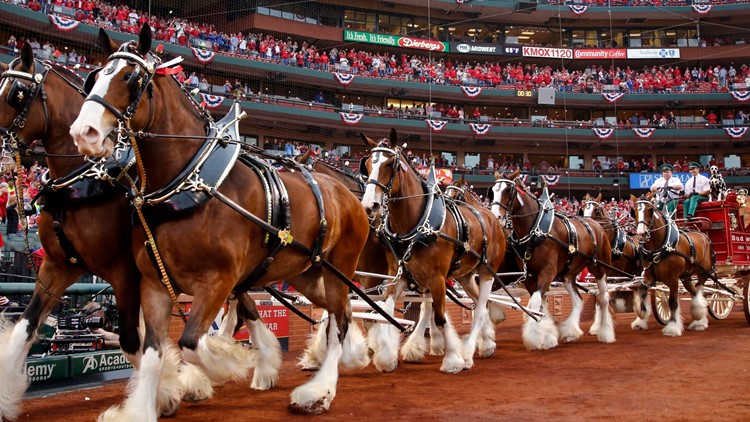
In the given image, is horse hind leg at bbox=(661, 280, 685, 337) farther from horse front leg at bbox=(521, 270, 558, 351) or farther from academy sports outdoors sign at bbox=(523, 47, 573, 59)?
academy sports outdoors sign at bbox=(523, 47, 573, 59)

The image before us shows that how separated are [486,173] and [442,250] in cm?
3201

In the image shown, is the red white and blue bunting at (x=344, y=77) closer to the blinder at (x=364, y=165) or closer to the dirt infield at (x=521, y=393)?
Result: the dirt infield at (x=521, y=393)

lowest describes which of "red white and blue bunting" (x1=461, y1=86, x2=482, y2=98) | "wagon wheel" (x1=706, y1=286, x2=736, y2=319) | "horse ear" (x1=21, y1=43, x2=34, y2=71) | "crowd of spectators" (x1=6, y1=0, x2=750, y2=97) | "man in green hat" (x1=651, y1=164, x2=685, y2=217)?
"wagon wheel" (x1=706, y1=286, x2=736, y2=319)

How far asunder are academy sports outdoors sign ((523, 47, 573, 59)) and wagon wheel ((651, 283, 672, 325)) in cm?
3211

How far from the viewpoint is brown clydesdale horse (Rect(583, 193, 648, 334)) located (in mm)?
13625

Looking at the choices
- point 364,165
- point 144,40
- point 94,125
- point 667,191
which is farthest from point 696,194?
point 94,125

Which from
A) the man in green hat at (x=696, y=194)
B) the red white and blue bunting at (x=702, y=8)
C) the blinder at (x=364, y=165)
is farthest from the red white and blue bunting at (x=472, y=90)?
the blinder at (x=364, y=165)

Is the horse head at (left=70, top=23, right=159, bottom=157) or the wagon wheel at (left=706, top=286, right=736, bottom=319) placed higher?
the horse head at (left=70, top=23, right=159, bottom=157)

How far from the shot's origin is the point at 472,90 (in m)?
39.9

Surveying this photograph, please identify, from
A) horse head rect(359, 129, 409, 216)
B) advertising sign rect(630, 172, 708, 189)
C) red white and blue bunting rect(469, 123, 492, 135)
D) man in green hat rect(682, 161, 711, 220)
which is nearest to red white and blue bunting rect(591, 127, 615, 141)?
advertising sign rect(630, 172, 708, 189)

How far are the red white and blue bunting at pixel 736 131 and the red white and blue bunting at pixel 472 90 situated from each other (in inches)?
648

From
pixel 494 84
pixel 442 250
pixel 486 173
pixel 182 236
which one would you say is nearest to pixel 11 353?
pixel 182 236

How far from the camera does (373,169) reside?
7.79 metres

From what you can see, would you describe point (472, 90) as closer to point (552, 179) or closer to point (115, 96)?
point (552, 179)
